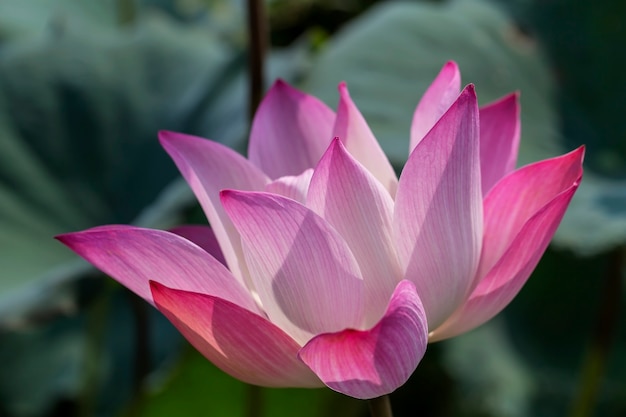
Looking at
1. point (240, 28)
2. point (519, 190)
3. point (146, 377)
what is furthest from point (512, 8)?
point (519, 190)

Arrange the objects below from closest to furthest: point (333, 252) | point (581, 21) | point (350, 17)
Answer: point (333, 252), point (581, 21), point (350, 17)

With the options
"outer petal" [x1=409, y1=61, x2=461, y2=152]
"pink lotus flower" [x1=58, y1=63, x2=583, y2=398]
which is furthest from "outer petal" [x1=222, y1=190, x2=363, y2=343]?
"outer petal" [x1=409, y1=61, x2=461, y2=152]

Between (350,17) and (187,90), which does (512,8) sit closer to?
(187,90)

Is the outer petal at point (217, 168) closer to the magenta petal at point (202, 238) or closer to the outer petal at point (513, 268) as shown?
the magenta petal at point (202, 238)

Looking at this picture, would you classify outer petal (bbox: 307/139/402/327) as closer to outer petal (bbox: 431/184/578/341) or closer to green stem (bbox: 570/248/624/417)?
outer petal (bbox: 431/184/578/341)

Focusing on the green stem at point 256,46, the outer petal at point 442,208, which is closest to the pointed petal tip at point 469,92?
the outer petal at point 442,208

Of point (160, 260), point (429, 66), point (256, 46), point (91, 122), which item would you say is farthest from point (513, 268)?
point (91, 122)

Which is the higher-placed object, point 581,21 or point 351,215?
point 581,21

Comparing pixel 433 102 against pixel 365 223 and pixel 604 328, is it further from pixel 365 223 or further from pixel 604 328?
pixel 604 328
